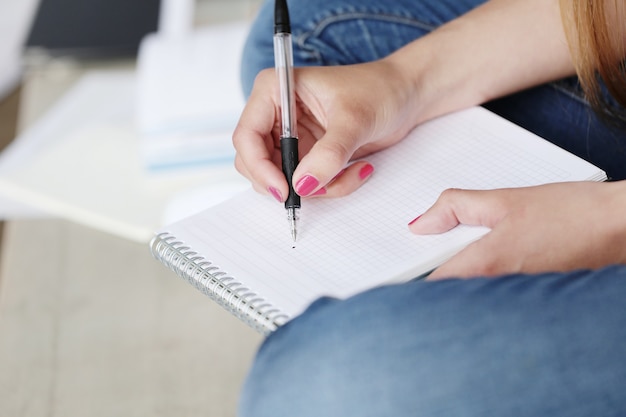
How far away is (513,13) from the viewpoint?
2.85 ft

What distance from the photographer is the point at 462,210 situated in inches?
26.1

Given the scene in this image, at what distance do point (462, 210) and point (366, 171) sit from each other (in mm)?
123

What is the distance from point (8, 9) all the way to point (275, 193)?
1381mm

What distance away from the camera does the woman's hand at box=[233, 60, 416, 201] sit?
2.32 feet

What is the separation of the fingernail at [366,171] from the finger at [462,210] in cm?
9

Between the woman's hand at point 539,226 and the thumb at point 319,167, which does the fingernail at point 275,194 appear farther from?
the woman's hand at point 539,226

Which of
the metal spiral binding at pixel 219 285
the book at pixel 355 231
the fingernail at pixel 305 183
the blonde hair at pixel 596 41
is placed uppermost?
the blonde hair at pixel 596 41

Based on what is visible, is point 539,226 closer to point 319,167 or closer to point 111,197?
point 319,167

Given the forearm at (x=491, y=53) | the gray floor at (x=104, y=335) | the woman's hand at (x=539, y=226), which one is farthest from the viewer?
the gray floor at (x=104, y=335)

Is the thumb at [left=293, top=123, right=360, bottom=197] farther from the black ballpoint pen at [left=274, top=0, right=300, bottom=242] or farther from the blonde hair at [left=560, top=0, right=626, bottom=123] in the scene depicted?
the blonde hair at [left=560, top=0, right=626, bottom=123]

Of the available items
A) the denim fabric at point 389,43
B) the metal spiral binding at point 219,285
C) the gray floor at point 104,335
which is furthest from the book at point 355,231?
the gray floor at point 104,335

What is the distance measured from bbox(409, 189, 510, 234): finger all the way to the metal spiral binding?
146 mm

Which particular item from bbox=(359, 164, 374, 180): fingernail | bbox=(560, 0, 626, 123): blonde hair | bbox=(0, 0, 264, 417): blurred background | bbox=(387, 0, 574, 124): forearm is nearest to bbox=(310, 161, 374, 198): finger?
bbox=(359, 164, 374, 180): fingernail

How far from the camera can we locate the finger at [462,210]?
2.15 ft
